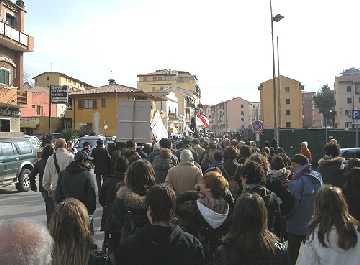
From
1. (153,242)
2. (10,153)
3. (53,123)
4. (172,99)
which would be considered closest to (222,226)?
(153,242)

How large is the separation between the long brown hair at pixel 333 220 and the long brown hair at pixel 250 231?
1.31ft

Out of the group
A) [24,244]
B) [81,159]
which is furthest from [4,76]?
[24,244]

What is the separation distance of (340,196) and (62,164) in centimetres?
621

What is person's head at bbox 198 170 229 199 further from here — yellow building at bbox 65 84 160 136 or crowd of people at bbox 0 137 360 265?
yellow building at bbox 65 84 160 136

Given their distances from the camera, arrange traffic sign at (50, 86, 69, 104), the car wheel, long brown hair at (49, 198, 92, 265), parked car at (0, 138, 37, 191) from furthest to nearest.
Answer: traffic sign at (50, 86, 69, 104) → the car wheel → parked car at (0, 138, 37, 191) → long brown hair at (49, 198, 92, 265)

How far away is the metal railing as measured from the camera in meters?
33.8

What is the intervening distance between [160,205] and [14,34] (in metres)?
34.3

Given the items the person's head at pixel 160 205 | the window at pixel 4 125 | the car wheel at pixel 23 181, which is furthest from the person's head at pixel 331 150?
the window at pixel 4 125

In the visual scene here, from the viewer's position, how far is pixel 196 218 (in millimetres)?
5754

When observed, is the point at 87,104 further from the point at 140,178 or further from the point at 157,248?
the point at 157,248

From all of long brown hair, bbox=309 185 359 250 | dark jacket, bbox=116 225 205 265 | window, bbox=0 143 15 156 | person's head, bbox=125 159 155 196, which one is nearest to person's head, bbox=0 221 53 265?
dark jacket, bbox=116 225 205 265

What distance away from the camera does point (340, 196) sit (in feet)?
14.2

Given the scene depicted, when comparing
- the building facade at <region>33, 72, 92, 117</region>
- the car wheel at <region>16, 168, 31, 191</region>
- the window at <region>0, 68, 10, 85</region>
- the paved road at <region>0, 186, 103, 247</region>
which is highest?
the building facade at <region>33, 72, 92, 117</region>

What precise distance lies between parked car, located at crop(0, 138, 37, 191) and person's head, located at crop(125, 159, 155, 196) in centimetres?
1271
